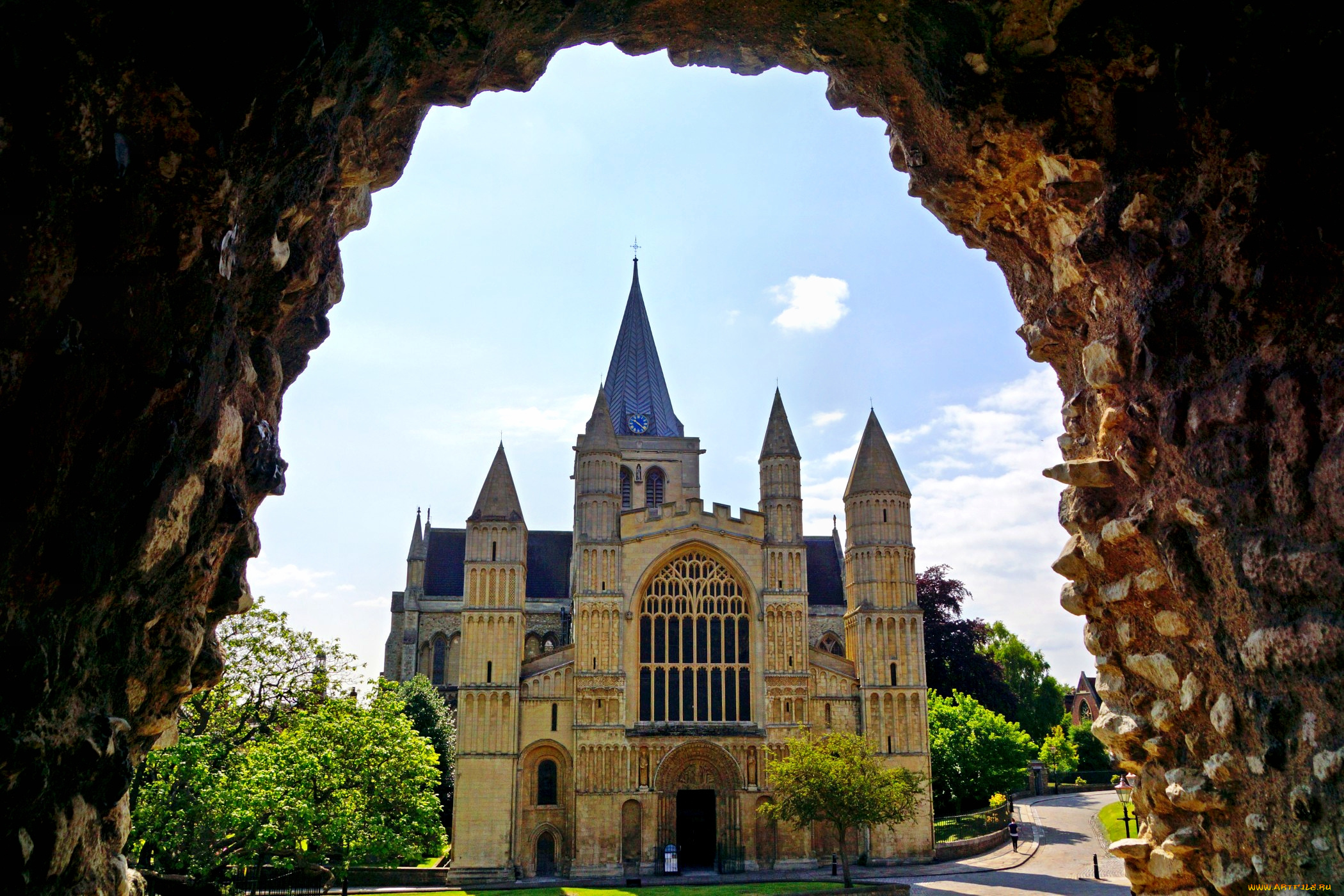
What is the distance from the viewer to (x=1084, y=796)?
50344mm

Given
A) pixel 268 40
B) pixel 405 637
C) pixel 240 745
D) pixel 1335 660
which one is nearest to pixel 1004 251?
pixel 1335 660

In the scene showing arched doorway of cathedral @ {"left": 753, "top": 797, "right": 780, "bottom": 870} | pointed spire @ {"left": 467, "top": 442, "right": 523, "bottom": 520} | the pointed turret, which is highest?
the pointed turret

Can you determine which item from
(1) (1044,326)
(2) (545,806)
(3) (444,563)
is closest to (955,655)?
(2) (545,806)

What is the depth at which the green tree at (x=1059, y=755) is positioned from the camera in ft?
164

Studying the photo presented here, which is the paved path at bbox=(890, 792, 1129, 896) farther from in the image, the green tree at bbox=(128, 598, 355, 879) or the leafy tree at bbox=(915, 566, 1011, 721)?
the green tree at bbox=(128, 598, 355, 879)

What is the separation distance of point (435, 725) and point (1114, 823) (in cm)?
2615

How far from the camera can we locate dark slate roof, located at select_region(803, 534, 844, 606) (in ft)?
168

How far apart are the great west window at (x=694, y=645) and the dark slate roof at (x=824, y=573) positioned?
1530 centimetres

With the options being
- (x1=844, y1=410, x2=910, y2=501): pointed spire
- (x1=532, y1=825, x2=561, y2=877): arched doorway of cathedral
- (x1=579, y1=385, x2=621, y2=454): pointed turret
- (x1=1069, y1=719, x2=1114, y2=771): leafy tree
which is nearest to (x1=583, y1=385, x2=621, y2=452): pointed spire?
(x1=579, y1=385, x2=621, y2=454): pointed turret

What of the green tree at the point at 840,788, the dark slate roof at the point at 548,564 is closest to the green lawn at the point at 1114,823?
the green tree at the point at 840,788

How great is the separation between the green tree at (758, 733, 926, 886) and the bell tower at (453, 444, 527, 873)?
834 centimetres

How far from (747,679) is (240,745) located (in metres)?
18.3

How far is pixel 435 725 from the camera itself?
4253 centimetres

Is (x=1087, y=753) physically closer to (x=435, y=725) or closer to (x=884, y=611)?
(x=884, y=611)
